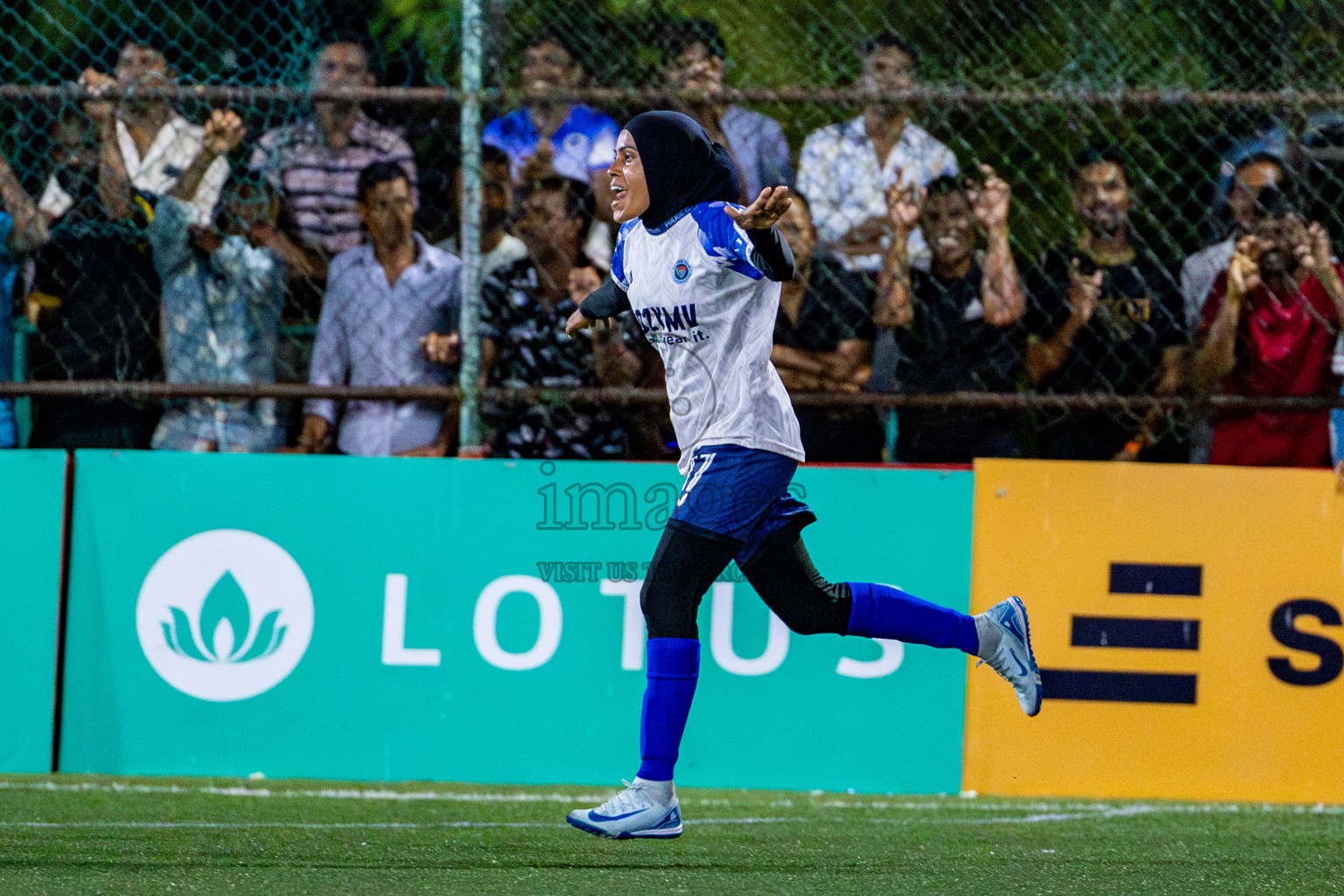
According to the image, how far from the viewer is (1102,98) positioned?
5.55 m

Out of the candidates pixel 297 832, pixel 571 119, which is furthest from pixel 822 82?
pixel 297 832

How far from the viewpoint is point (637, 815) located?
408cm

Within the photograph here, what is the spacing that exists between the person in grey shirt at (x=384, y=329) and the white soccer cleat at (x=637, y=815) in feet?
6.72

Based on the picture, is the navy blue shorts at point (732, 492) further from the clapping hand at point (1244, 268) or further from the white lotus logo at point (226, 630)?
the clapping hand at point (1244, 268)

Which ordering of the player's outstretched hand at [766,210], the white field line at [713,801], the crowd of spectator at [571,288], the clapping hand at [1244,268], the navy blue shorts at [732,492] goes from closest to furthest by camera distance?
the player's outstretched hand at [766,210] < the navy blue shorts at [732,492] < the white field line at [713,801] < the clapping hand at [1244,268] < the crowd of spectator at [571,288]

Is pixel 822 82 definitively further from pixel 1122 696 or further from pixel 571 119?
pixel 1122 696

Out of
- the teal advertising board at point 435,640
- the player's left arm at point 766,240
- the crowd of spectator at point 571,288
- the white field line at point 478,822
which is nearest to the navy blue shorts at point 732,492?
the player's left arm at point 766,240

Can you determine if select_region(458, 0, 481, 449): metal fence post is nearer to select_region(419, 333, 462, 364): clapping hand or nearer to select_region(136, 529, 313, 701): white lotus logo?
select_region(419, 333, 462, 364): clapping hand

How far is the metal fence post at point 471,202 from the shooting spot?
5.56 m

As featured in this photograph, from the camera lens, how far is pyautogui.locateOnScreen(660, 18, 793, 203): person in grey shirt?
564 cm

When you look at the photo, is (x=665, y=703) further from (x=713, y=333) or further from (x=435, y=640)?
(x=435, y=640)

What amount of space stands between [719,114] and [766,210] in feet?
7.10

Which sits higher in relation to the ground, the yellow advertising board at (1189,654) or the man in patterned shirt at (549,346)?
the man in patterned shirt at (549,346)

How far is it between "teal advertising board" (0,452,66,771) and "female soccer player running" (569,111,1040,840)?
8.10ft
